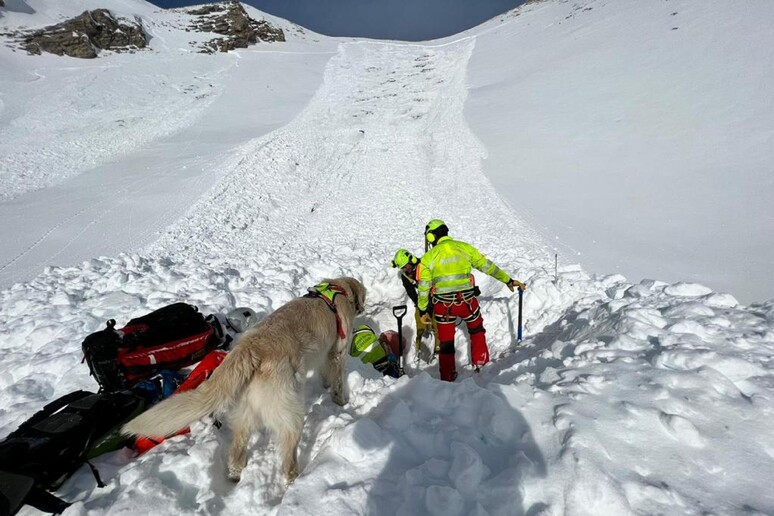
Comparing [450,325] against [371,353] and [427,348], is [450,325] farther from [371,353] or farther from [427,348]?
[427,348]

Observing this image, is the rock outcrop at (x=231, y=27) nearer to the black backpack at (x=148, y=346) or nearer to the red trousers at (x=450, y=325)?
the black backpack at (x=148, y=346)

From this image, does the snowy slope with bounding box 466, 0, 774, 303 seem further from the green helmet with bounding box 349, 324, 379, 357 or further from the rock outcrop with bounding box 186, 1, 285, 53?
the rock outcrop with bounding box 186, 1, 285, 53

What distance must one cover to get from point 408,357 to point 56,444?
4.26 metres

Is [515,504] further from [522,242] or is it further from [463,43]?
[463,43]

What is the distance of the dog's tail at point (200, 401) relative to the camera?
2.27m

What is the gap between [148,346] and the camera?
3.83 metres

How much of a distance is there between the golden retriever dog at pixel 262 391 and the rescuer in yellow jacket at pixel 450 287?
152 centimetres

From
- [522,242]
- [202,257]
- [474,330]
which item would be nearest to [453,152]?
[522,242]

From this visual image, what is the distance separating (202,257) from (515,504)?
24.3ft

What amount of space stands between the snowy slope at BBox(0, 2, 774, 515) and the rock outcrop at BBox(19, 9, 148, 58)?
68.5 feet

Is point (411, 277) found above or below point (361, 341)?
above

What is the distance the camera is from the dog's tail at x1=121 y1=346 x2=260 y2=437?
7.43 ft

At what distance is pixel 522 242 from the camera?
8711 mm

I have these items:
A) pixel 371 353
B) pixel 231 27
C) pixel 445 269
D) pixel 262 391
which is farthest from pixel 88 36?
pixel 262 391
